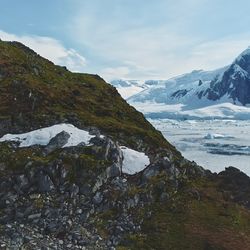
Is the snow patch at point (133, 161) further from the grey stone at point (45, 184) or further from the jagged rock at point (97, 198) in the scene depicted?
the grey stone at point (45, 184)

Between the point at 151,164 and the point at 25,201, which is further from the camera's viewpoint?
the point at 151,164

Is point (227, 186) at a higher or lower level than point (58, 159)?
lower

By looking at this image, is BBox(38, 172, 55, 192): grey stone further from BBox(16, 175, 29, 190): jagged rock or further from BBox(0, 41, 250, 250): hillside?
BBox(16, 175, 29, 190): jagged rock

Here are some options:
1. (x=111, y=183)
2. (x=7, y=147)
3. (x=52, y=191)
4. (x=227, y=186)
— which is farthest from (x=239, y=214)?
(x=7, y=147)

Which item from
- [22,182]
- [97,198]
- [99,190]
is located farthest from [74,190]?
[22,182]

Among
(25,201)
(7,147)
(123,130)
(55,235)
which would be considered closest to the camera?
(55,235)

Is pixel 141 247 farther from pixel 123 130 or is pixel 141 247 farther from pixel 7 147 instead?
pixel 123 130

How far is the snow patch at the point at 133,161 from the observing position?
4150 cm

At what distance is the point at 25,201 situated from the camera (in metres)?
35.6

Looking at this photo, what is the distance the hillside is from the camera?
33.8 m

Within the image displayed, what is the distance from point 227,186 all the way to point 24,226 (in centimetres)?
1931

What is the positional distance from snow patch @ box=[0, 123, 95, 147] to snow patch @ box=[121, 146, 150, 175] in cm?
341

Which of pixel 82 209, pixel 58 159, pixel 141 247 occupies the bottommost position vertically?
pixel 141 247

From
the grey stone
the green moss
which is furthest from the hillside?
the green moss
